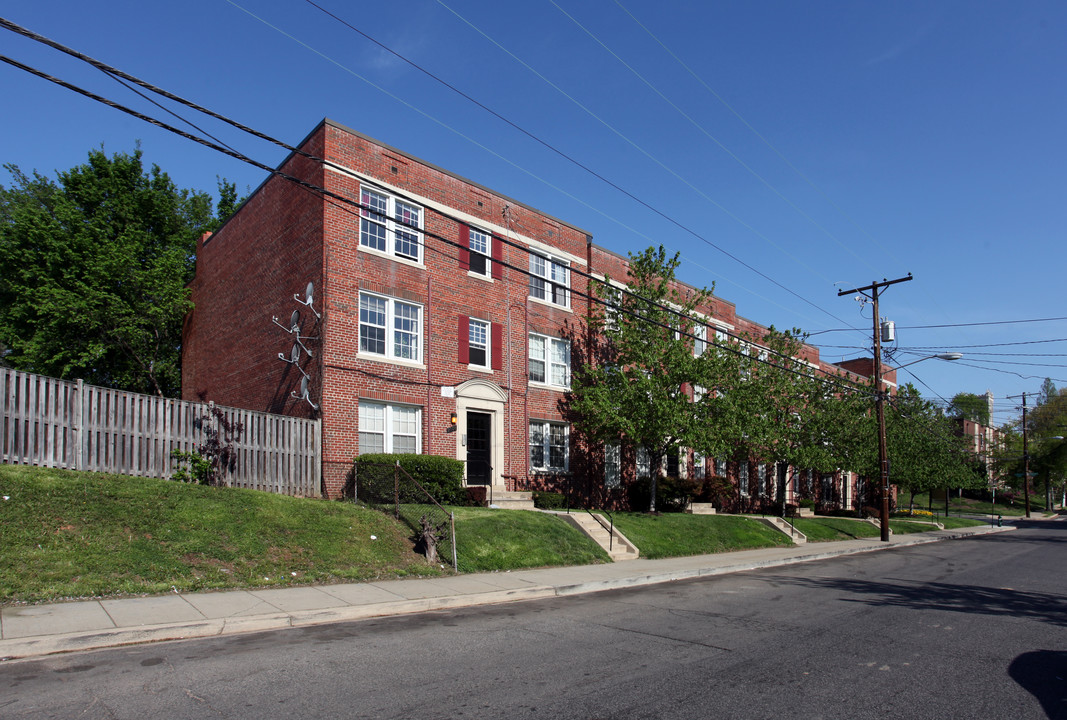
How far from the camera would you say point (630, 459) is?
27.6 meters

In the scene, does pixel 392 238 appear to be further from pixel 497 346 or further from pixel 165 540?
pixel 165 540

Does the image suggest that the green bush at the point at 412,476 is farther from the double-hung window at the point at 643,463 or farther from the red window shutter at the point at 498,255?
the double-hung window at the point at 643,463

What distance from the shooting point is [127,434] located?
14.5 metres

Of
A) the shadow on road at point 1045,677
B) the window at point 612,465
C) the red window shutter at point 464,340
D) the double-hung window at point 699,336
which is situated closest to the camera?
the shadow on road at point 1045,677

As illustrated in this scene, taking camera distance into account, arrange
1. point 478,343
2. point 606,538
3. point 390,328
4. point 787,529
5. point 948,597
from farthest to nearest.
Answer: point 787,529 → point 478,343 → point 390,328 → point 606,538 → point 948,597

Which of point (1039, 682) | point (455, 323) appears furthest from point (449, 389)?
point (1039, 682)

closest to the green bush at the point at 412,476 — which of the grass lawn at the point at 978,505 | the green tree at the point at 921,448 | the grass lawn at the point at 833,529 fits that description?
the grass lawn at the point at 833,529

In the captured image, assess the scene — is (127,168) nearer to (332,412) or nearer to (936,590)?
(332,412)

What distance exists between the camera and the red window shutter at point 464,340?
22.0 metres

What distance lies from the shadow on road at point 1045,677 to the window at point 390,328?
15.9m

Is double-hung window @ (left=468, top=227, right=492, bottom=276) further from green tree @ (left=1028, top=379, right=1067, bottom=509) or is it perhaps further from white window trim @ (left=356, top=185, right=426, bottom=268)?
green tree @ (left=1028, top=379, right=1067, bottom=509)

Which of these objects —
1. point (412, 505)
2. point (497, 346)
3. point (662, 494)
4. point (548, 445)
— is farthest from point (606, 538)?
point (662, 494)

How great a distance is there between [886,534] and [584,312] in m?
14.9

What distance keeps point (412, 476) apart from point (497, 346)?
6.68 m
